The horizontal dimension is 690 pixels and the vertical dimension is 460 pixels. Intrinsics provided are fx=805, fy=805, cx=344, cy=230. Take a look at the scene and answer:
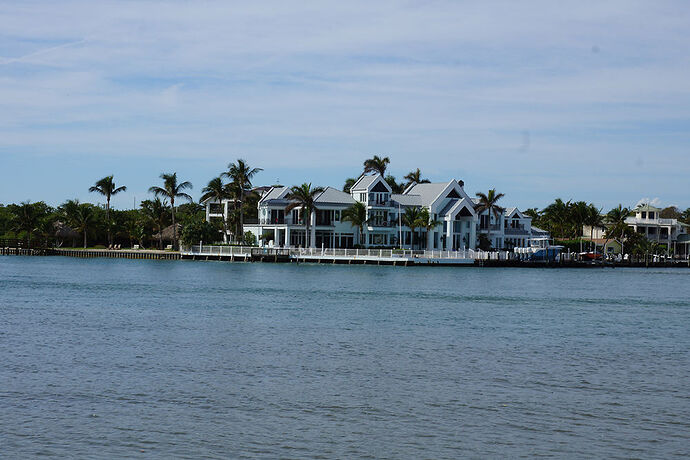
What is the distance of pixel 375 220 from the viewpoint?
326 feet

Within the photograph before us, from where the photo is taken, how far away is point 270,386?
20828mm

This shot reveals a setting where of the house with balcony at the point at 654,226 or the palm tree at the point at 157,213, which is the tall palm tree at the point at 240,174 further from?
the house with balcony at the point at 654,226

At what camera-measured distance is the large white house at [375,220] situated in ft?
326

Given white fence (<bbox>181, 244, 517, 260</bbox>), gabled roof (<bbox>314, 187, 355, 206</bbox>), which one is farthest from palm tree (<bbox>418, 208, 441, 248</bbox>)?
gabled roof (<bbox>314, 187, 355, 206</bbox>)

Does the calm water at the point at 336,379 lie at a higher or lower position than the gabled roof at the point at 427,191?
lower

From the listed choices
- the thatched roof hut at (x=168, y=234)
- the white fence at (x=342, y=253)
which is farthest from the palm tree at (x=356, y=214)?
the thatched roof hut at (x=168, y=234)

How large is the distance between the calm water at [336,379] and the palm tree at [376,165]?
2722 inches

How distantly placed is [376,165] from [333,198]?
16699 mm

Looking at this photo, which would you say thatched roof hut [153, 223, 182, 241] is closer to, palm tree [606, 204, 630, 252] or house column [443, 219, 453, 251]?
house column [443, 219, 453, 251]

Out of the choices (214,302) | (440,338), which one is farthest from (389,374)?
(214,302)

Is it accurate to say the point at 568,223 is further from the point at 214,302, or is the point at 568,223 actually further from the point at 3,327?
the point at 3,327

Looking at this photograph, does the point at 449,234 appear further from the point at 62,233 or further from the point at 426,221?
the point at 62,233

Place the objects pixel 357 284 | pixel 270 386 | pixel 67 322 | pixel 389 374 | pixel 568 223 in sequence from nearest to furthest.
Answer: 1. pixel 270 386
2. pixel 389 374
3. pixel 67 322
4. pixel 357 284
5. pixel 568 223

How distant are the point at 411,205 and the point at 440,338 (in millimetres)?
70829
